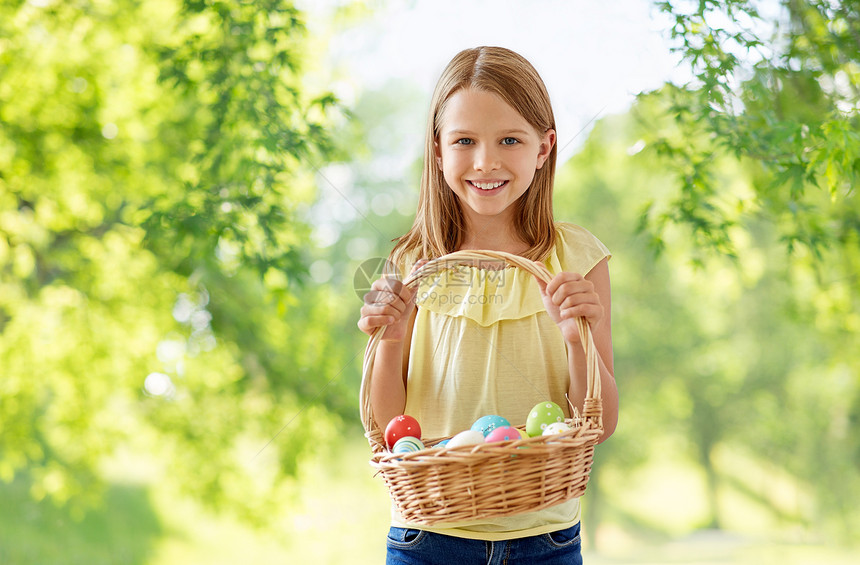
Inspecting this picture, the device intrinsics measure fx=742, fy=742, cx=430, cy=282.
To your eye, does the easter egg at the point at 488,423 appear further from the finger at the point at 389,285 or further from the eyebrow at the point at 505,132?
the eyebrow at the point at 505,132

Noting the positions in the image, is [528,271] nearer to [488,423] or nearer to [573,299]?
[573,299]

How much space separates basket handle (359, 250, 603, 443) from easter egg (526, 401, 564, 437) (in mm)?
53

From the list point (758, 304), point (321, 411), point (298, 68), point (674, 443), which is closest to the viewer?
point (298, 68)

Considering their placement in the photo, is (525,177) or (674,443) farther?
(674,443)

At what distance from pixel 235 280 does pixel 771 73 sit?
2888mm

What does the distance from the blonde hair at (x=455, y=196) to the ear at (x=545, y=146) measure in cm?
1

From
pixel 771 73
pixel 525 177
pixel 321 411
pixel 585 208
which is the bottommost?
pixel 525 177

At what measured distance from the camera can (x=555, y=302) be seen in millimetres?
1063

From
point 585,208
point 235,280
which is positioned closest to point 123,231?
point 235,280

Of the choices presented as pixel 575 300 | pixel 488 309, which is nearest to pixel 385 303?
pixel 488 309

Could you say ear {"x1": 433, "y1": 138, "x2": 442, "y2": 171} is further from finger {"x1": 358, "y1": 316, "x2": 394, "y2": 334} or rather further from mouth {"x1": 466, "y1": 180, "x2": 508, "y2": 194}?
finger {"x1": 358, "y1": 316, "x2": 394, "y2": 334}

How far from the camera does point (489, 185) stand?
1181 mm

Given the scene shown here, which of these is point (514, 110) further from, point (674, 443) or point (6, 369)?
point (674, 443)

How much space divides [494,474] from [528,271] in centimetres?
30
